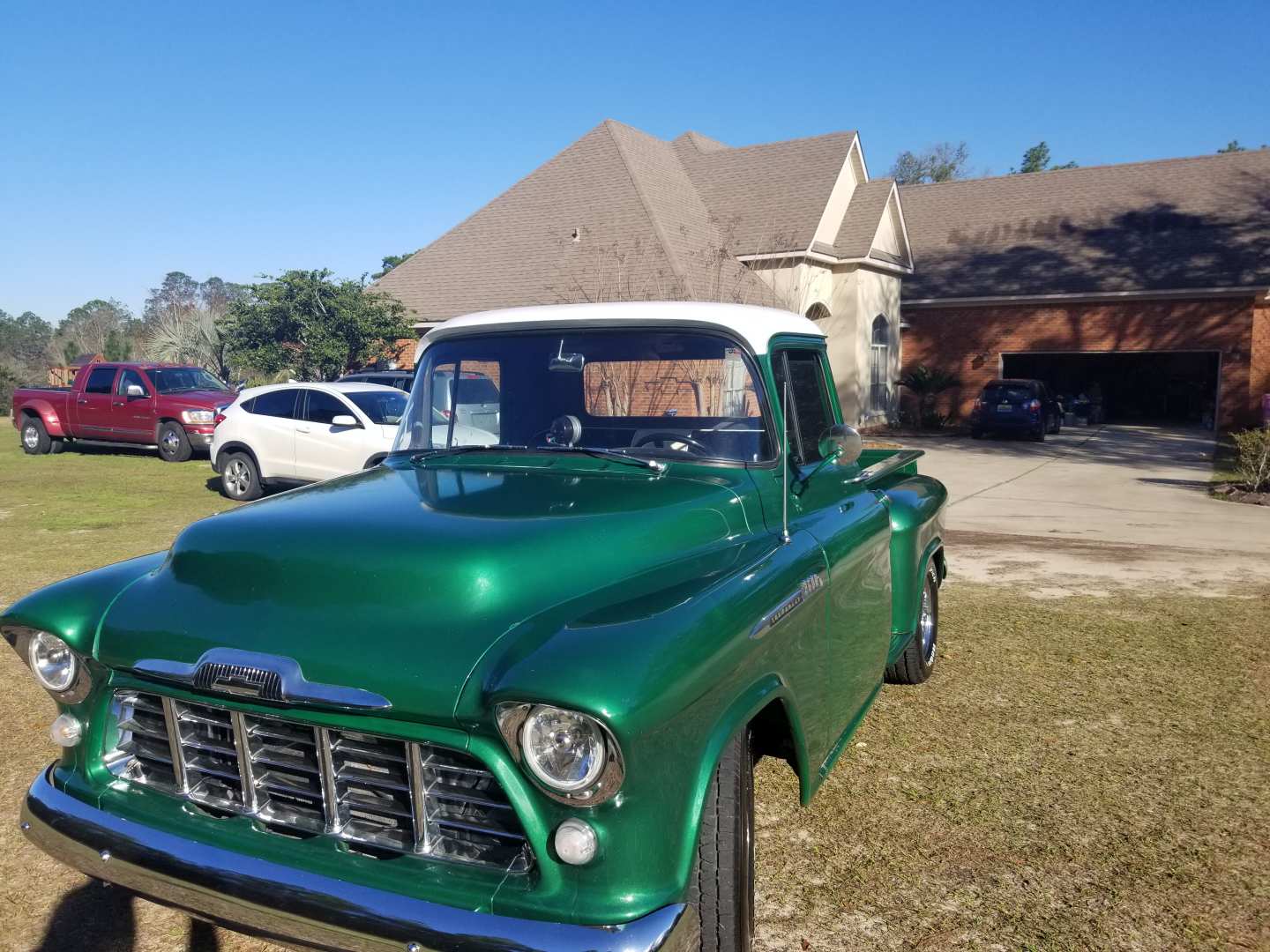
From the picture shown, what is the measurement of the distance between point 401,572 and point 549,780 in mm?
753

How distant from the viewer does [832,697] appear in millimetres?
3617

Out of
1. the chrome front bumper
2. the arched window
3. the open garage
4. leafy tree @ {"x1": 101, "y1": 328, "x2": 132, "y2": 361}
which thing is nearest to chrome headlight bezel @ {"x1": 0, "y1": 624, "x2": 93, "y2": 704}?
the chrome front bumper

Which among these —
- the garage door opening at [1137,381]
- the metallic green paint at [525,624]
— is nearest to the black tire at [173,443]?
the metallic green paint at [525,624]

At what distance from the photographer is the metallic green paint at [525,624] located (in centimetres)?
235

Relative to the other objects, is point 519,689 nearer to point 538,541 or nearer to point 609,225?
point 538,541

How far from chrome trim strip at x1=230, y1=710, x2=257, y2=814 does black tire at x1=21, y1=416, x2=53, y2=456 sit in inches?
796

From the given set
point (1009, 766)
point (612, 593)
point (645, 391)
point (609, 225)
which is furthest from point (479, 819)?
point (609, 225)

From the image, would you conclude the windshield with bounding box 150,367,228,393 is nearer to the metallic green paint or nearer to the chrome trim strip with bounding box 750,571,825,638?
the metallic green paint

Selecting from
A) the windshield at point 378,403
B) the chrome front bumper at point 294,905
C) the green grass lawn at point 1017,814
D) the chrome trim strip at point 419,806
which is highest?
the windshield at point 378,403

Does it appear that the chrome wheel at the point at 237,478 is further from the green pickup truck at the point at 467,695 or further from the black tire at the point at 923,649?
the green pickup truck at the point at 467,695

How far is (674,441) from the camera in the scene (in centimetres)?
390

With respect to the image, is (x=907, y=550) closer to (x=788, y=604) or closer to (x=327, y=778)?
(x=788, y=604)

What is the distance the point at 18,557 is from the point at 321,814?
8342 millimetres

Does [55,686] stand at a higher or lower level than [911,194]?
lower
